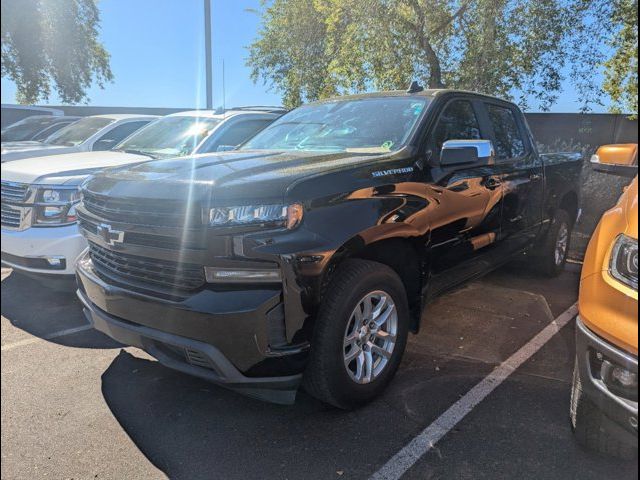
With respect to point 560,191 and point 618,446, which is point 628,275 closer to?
point 618,446

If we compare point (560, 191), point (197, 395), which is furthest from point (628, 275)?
point (560, 191)

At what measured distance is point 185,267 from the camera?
2.46 m

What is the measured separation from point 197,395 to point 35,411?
903 millimetres

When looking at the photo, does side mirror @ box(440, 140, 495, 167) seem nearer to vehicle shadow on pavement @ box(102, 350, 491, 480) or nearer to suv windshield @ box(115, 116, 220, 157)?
vehicle shadow on pavement @ box(102, 350, 491, 480)

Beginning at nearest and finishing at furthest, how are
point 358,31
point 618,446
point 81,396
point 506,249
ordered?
point 618,446
point 81,396
point 506,249
point 358,31

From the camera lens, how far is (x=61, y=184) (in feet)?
13.1

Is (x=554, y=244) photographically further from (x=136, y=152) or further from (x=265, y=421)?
(x=136, y=152)

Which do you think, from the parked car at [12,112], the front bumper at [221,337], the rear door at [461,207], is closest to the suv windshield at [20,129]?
the parked car at [12,112]

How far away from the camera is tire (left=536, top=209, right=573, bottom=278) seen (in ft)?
18.3

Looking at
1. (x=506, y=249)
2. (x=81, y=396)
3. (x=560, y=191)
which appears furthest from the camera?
(x=560, y=191)

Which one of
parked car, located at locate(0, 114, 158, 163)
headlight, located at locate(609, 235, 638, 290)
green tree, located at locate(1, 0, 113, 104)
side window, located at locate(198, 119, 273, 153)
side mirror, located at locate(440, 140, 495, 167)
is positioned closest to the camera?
green tree, located at locate(1, 0, 113, 104)

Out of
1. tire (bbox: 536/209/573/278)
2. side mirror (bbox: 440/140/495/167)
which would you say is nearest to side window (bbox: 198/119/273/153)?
side mirror (bbox: 440/140/495/167)

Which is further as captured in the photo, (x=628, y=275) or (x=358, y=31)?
(x=358, y=31)

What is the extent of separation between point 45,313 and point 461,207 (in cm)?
370
